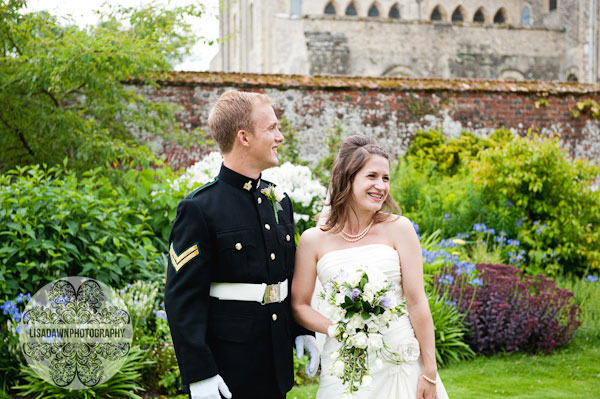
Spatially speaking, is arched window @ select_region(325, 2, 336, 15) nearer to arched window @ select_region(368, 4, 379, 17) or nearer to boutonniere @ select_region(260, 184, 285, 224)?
arched window @ select_region(368, 4, 379, 17)

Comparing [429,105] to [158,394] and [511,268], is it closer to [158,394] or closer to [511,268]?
[511,268]

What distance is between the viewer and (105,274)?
552cm

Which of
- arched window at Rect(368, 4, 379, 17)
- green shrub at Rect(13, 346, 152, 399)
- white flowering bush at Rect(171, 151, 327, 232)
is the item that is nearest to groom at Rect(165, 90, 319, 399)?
green shrub at Rect(13, 346, 152, 399)

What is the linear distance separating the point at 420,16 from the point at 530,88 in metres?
17.2

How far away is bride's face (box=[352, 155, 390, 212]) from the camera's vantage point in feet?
9.95

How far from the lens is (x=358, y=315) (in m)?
2.63

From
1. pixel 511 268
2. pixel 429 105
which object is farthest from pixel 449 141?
pixel 511 268

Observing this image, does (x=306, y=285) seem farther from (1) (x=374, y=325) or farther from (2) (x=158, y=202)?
(2) (x=158, y=202)

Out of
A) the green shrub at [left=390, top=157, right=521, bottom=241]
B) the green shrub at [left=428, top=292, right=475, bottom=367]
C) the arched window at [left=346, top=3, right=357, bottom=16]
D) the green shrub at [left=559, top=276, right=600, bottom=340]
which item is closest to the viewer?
the green shrub at [left=428, top=292, right=475, bottom=367]

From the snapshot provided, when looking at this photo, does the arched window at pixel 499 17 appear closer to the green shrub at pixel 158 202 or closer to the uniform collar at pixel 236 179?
the green shrub at pixel 158 202

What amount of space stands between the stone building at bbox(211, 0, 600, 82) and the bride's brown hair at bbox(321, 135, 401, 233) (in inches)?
696

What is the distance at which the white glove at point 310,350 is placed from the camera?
3006 mm

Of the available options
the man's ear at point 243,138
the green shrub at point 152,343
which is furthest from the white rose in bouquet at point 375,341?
the green shrub at point 152,343

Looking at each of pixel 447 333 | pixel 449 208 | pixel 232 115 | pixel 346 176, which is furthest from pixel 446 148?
pixel 232 115
